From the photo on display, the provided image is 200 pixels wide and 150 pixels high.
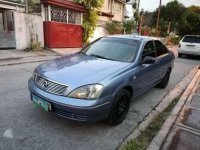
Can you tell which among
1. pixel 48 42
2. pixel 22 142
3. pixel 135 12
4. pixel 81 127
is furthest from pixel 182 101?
pixel 135 12

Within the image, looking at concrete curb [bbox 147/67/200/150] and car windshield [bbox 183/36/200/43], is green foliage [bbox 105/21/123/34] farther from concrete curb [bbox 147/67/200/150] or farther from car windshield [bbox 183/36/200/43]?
concrete curb [bbox 147/67/200/150]

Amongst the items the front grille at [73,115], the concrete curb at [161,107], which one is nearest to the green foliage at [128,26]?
the concrete curb at [161,107]

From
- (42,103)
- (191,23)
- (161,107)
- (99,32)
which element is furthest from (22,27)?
(191,23)

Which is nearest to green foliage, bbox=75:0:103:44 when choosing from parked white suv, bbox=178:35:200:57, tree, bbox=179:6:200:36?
parked white suv, bbox=178:35:200:57

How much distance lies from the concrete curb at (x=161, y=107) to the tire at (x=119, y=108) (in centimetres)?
36

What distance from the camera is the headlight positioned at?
3227 millimetres

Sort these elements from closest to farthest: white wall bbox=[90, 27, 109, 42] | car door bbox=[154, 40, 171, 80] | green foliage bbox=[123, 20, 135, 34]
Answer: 1. car door bbox=[154, 40, 171, 80]
2. white wall bbox=[90, 27, 109, 42]
3. green foliage bbox=[123, 20, 135, 34]

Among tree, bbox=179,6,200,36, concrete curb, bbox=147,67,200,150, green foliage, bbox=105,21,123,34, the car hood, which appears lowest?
concrete curb, bbox=147,67,200,150

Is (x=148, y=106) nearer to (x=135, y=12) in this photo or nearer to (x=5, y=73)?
(x=5, y=73)

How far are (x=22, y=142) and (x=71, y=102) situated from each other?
91cm

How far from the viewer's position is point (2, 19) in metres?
20.6

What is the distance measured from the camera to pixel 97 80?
337cm

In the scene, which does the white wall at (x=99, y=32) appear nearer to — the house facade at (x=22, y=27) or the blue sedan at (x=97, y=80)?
the house facade at (x=22, y=27)

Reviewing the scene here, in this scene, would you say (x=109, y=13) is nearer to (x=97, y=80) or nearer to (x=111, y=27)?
(x=111, y=27)
